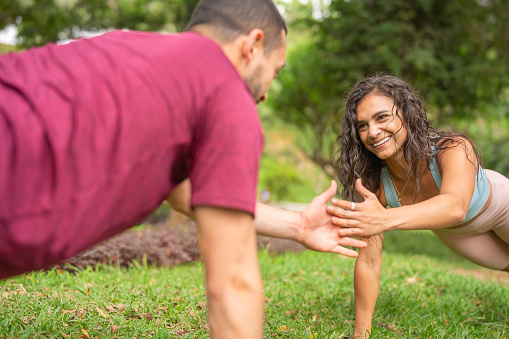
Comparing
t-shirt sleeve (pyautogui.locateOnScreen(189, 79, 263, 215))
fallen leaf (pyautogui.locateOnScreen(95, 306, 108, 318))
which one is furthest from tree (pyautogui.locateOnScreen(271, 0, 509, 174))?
t-shirt sleeve (pyautogui.locateOnScreen(189, 79, 263, 215))

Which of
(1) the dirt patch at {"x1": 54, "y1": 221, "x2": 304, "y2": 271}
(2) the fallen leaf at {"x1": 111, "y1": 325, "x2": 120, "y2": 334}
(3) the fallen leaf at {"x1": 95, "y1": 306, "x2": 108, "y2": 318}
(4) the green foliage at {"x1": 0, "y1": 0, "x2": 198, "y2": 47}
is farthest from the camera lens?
(4) the green foliage at {"x1": 0, "y1": 0, "x2": 198, "y2": 47}

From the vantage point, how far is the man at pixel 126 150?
1429 millimetres

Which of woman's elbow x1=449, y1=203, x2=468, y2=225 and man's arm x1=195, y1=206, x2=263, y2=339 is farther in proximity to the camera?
woman's elbow x1=449, y1=203, x2=468, y2=225

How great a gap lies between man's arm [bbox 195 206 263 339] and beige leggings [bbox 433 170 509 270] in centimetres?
237

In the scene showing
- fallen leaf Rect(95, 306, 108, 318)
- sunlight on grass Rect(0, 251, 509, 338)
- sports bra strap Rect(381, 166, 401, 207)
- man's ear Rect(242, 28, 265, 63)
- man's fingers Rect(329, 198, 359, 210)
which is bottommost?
sunlight on grass Rect(0, 251, 509, 338)

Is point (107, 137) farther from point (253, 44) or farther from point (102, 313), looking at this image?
point (102, 313)

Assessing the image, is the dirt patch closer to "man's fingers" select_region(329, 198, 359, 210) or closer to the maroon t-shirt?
"man's fingers" select_region(329, 198, 359, 210)

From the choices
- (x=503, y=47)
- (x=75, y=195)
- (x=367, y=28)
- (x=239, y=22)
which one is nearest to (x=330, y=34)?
(x=367, y=28)

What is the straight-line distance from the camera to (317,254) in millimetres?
6738

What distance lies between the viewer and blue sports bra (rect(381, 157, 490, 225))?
124 inches

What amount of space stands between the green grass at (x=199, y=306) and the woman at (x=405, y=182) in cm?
48

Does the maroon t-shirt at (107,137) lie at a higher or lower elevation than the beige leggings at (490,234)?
higher

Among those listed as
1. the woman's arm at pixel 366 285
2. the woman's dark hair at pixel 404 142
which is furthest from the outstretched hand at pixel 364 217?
the woman's dark hair at pixel 404 142

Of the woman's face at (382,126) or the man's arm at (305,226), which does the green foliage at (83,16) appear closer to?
the woman's face at (382,126)
